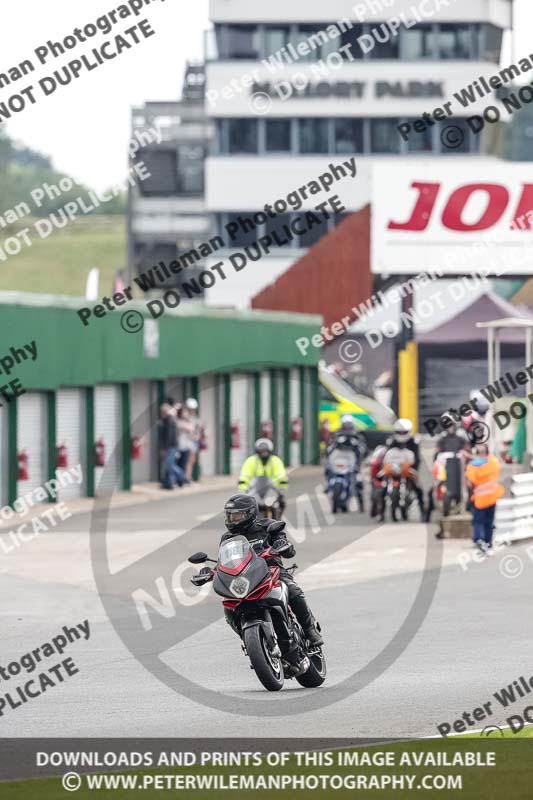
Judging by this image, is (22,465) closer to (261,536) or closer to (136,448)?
(136,448)

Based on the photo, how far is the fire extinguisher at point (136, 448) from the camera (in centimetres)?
3444

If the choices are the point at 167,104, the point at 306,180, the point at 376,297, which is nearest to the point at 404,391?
the point at 376,297

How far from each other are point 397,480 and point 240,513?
14499 millimetres

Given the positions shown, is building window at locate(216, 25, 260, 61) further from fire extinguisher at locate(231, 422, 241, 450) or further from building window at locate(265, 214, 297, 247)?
fire extinguisher at locate(231, 422, 241, 450)

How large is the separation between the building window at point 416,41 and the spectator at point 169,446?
4612 centimetres

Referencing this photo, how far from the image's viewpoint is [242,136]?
3027 inches

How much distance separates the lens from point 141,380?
36469 millimetres

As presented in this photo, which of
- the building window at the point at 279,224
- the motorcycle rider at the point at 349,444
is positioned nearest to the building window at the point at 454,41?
the building window at the point at 279,224

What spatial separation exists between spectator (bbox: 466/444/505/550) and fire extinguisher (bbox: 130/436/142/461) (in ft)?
41.3

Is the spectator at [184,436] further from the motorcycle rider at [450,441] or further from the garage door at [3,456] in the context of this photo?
the motorcycle rider at [450,441]

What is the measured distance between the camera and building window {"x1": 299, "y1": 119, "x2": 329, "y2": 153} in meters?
76.9

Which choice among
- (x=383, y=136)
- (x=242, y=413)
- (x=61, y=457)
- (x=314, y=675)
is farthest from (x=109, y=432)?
(x=383, y=136)

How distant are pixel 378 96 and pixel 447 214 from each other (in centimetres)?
3756
